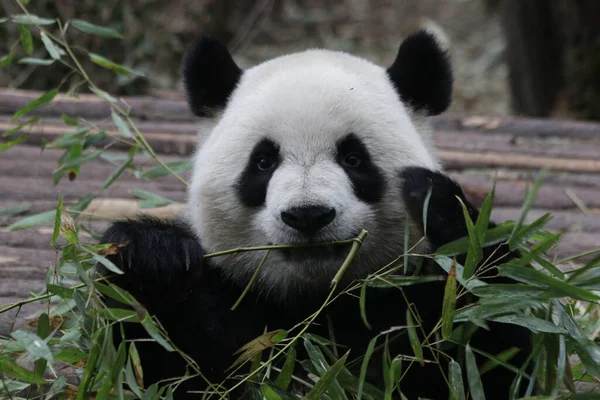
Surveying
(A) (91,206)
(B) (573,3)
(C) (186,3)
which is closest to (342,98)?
(A) (91,206)

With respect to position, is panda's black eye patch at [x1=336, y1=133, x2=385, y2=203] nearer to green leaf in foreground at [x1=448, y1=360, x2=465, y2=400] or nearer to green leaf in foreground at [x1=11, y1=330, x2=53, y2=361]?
green leaf in foreground at [x1=448, y1=360, x2=465, y2=400]

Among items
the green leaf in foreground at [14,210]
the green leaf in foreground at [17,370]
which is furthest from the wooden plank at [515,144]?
the green leaf in foreground at [17,370]

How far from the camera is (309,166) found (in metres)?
2.64

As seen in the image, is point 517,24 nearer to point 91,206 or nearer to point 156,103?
point 156,103

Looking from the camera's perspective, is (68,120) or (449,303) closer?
(449,303)

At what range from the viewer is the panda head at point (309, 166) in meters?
2.60

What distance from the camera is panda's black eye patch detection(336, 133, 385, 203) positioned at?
2.73 meters

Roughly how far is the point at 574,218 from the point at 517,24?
4.66m

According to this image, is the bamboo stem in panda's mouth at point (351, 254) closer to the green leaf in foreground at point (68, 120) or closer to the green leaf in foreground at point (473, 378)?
the green leaf in foreground at point (473, 378)

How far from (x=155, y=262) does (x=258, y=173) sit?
445mm

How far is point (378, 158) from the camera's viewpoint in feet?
9.14

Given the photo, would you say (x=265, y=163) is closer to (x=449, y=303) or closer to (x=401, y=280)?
(x=401, y=280)

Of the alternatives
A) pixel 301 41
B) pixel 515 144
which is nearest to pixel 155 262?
pixel 515 144

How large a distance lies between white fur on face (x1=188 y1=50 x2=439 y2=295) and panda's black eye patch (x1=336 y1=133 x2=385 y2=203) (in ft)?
0.07
